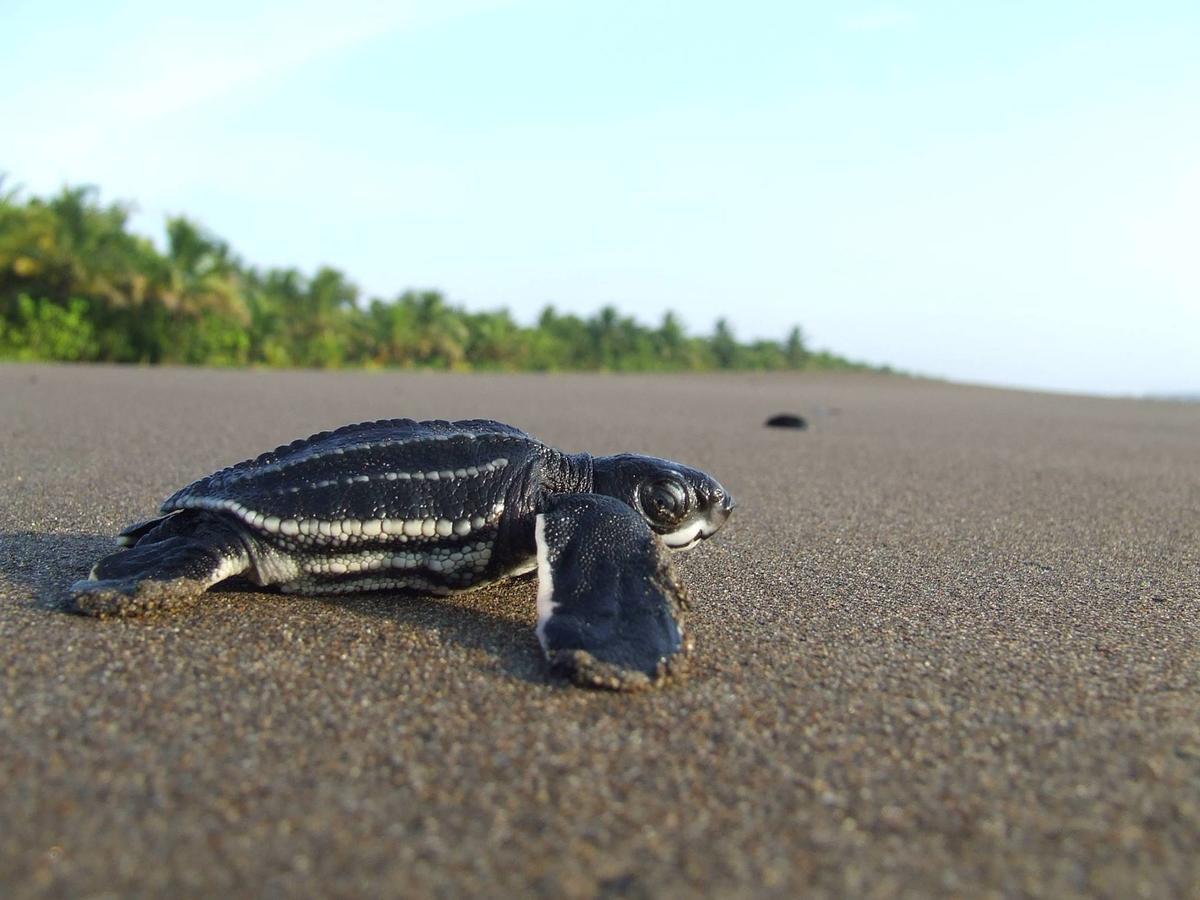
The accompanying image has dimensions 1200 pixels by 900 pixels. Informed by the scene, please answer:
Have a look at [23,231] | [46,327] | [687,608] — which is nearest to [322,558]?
[687,608]

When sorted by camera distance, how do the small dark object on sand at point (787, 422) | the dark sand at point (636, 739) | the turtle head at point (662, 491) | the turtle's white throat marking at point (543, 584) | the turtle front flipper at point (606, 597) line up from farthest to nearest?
1. the small dark object on sand at point (787, 422)
2. the turtle head at point (662, 491)
3. the turtle's white throat marking at point (543, 584)
4. the turtle front flipper at point (606, 597)
5. the dark sand at point (636, 739)

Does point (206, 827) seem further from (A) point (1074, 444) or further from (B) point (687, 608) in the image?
(A) point (1074, 444)

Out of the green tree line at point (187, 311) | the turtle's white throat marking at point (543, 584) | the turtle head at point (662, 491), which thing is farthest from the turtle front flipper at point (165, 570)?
the green tree line at point (187, 311)

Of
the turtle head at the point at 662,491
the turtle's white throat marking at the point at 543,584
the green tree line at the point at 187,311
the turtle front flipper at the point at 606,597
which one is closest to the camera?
the turtle front flipper at the point at 606,597

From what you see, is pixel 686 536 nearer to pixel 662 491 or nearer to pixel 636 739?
pixel 662 491

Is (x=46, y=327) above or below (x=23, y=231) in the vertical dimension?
below

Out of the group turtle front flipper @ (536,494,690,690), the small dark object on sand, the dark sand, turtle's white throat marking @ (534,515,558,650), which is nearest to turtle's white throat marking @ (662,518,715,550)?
the dark sand

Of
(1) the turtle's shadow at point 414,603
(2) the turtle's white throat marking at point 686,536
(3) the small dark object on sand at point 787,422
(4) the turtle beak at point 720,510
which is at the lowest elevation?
(1) the turtle's shadow at point 414,603

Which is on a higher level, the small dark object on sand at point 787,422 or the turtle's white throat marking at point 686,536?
Result: the turtle's white throat marking at point 686,536

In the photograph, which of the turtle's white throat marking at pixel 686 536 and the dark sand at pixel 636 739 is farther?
the turtle's white throat marking at pixel 686 536

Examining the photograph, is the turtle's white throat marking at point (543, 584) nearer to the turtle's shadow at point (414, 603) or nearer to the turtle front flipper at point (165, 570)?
A: the turtle's shadow at point (414, 603)
